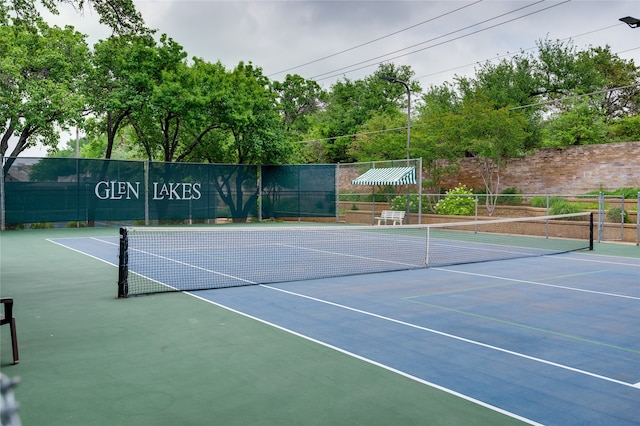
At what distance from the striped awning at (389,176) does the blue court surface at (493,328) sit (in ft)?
43.3

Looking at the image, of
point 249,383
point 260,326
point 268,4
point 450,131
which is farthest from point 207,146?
point 249,383

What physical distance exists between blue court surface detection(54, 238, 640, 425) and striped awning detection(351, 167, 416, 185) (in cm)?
1318

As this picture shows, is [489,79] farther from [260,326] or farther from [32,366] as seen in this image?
[32,366]

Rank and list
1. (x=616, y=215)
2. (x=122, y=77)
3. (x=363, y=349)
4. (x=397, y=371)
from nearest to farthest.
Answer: (x=397, y=371) < (x=363, y=349) < (x=616, y=215) < (x=122, y=77)

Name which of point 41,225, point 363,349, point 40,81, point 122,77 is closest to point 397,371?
point 363,349

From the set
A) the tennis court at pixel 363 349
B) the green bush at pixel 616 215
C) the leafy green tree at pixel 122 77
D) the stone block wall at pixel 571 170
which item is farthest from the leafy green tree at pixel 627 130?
the leafy green tree at pixel 122 77

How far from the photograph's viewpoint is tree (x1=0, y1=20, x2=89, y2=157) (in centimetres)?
2375

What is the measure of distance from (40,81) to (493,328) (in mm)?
23210

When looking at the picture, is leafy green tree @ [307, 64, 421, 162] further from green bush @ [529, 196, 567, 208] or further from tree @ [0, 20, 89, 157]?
tree @ [0, 20, 89, 157]

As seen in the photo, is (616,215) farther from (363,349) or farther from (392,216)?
(363,349)

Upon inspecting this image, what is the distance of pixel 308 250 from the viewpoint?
16.4 m

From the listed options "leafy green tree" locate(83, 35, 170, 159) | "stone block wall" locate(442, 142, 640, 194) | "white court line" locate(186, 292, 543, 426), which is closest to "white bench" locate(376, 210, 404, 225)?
"stone block wall" locate(442, 142, 640, 194)

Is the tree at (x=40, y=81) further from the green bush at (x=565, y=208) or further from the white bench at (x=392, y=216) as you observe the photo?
the green bush at (x=565, y=208)

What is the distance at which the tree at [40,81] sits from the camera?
23750mm
